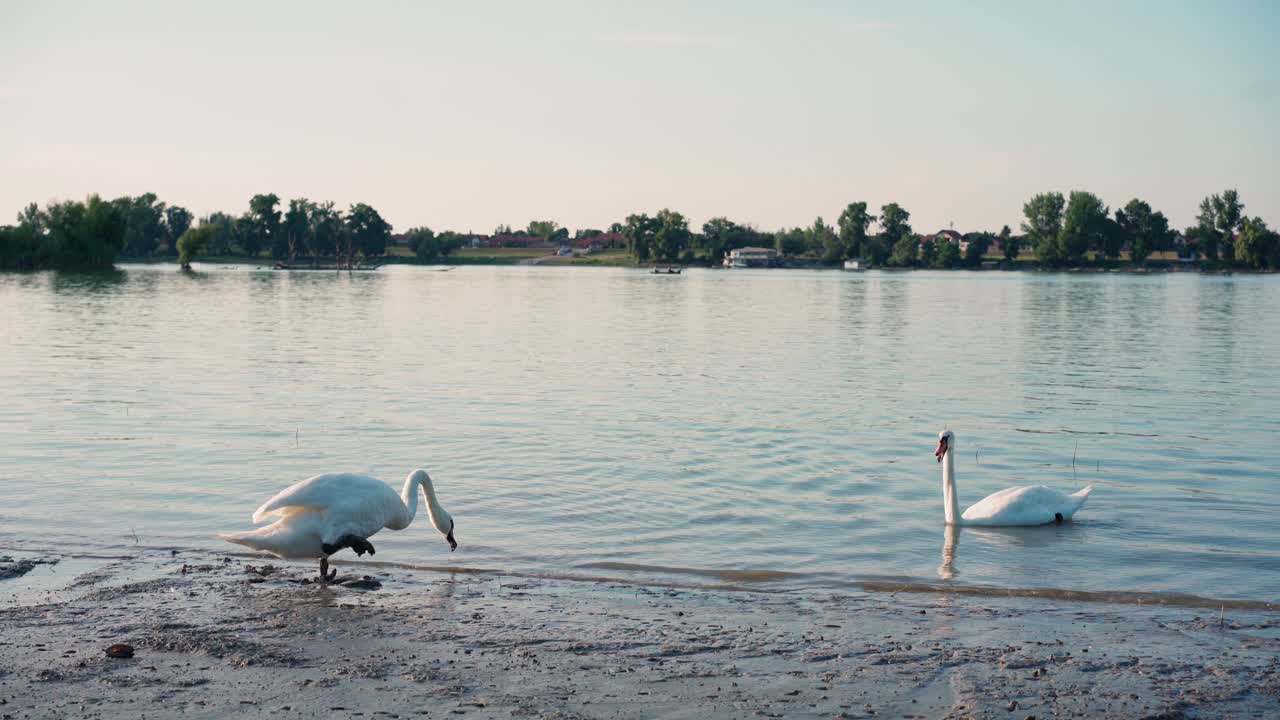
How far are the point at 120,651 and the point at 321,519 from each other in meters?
2.42

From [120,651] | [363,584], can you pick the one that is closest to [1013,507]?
[363,584]

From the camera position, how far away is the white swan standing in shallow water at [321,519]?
10008mm

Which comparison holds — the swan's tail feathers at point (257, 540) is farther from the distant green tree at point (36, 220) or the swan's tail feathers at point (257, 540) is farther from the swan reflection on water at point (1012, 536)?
the distant green tree at point (36, 220)

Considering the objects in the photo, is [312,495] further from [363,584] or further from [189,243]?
[189,243]

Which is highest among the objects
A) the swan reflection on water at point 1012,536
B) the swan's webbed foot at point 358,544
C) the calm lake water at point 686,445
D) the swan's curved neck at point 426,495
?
the swan's curved neck at point 426,495

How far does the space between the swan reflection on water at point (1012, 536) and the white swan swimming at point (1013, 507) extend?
0.30 feet

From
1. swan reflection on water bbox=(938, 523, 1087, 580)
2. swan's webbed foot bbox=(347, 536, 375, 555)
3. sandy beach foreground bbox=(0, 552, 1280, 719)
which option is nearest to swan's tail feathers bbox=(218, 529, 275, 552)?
sandy beach foreground bbox=(0, 552, 1280, 719)

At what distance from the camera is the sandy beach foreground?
7184 millimetres

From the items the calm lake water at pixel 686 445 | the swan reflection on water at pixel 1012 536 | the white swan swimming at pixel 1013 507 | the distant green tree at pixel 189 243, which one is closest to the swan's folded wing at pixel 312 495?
the calm lake water at pixel 686 445

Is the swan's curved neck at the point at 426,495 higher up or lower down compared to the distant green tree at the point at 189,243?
lower down

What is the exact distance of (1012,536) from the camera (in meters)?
13.4

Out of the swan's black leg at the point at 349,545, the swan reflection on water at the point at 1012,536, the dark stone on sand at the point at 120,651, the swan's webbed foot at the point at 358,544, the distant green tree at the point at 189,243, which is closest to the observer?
the dark stone on sand at the point at 120,651

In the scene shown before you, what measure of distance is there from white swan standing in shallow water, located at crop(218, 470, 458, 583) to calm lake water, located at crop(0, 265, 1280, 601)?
1.54 meters

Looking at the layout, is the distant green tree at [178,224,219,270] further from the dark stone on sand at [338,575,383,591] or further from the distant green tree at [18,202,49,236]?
the dark stone on sand at [338,575,383,591]
